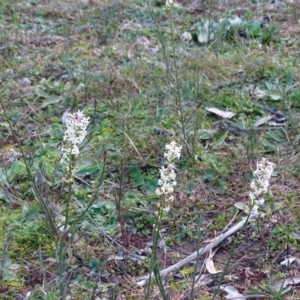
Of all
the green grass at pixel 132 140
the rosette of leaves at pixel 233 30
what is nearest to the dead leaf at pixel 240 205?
the green grass at pixel 132 140

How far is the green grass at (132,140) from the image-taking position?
2234 millimetres

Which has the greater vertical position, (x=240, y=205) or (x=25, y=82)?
(x=240, y=205)

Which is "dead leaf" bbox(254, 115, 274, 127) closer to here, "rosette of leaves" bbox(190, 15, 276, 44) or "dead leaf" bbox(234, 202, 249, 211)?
"dead leaf" bbox(234, 202, 249, 211)

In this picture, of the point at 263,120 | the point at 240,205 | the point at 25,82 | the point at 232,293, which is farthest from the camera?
the point at 25,82

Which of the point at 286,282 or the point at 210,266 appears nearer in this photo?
the point at 286,282

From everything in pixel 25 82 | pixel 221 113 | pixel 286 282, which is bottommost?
pixel 25 82

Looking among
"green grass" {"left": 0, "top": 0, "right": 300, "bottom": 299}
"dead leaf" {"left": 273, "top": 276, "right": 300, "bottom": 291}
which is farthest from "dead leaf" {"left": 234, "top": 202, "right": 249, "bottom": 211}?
"dead leaf" {"left": 273, "top": 276, "right": 300, "bottom": 291}

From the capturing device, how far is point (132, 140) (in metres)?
2.89

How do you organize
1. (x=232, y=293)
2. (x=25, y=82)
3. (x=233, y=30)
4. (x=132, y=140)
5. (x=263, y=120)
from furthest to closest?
(x=233, y=30) < (x=25, y=82) < (x=263, y=120) < (x=132, y=140) < (x=232, y=293)

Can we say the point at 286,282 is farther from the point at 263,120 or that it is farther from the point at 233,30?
the point at 233,30

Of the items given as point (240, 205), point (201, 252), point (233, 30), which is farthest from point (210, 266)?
point (233, 30)

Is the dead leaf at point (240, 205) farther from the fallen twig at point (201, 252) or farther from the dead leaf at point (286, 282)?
the dead leaf at point (286, 282)

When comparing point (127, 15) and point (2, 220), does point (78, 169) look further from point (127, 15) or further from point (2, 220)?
point (127, 15)

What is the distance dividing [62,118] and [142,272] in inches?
49.9
